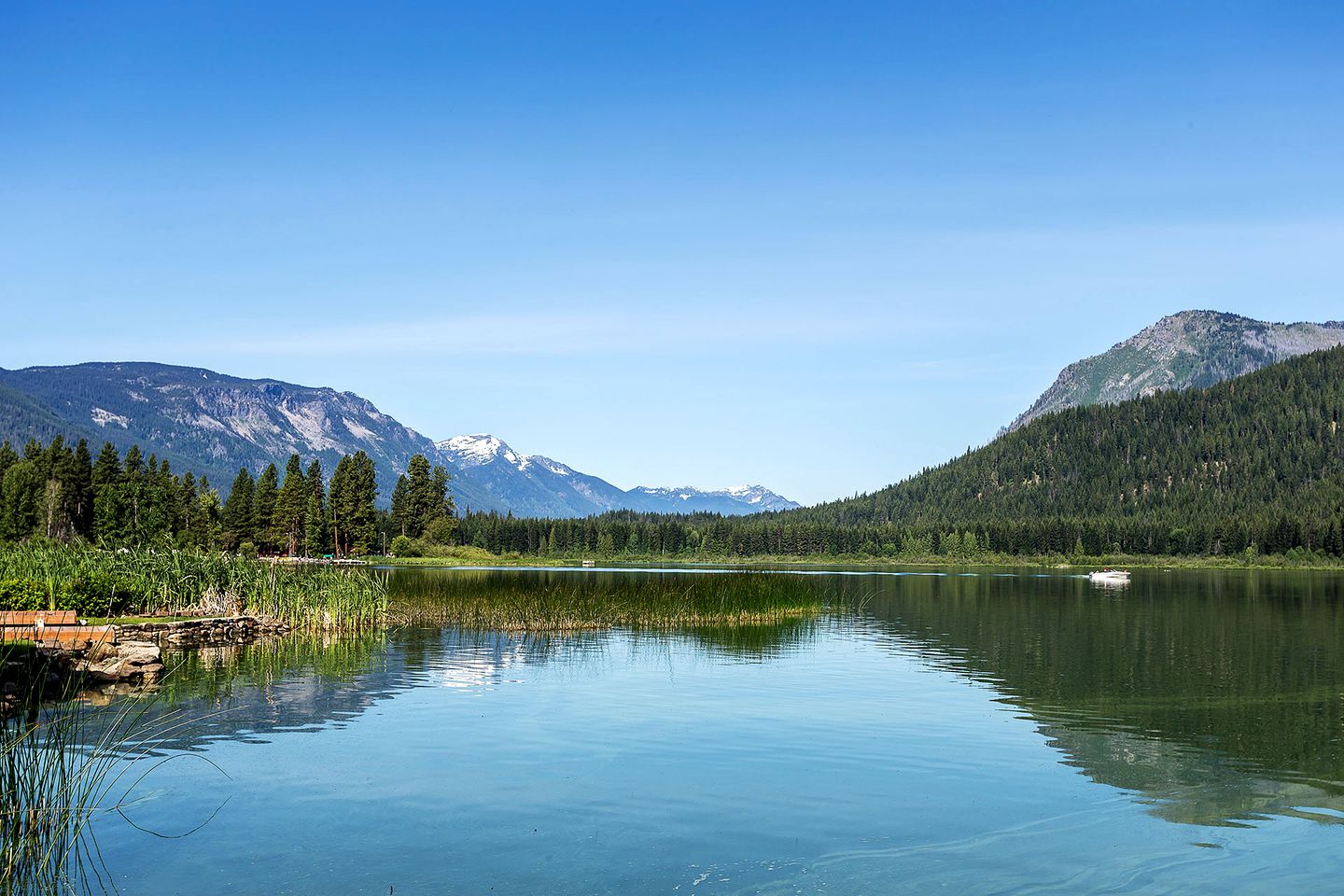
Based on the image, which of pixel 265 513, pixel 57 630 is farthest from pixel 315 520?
pixel 57 630

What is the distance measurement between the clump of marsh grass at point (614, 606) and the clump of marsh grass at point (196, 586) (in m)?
3.84

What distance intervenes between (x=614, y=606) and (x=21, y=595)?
2704 cm

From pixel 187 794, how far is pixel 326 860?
15.4 ft

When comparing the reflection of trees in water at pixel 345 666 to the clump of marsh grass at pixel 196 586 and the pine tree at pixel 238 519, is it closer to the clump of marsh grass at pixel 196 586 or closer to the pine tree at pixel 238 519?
the clump of marsh grass at pixel 196 586

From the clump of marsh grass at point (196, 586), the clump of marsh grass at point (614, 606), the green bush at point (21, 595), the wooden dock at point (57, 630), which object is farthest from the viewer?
the clump of marsh grass at point (614, 606)

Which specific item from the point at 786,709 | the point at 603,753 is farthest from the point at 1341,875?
the point at 786,709

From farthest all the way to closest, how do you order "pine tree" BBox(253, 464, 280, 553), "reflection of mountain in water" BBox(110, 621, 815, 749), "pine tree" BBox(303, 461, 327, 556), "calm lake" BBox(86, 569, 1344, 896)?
"pine tree" BBox(303, 461, 327, 556)
"pine tree" BBox(253, 464, 280, 553)
"reflection of mountain in water" BBox(110, 621, 815, 749)
"calm lake" BBox(86, 569, 1344, 896)

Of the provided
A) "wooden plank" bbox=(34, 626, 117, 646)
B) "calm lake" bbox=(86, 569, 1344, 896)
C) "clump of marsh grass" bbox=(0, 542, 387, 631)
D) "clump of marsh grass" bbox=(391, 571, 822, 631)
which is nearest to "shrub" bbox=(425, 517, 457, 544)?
"clump of marsh grass" bbox=(391, 571, 822, 631)

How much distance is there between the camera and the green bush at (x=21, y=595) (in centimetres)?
3469

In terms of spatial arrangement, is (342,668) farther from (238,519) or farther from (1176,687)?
(238,519)

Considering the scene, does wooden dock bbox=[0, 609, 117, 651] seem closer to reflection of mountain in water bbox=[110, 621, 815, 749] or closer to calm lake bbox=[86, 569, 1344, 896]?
reflection of mountain in water bbox=[110, 621, 815, 749]

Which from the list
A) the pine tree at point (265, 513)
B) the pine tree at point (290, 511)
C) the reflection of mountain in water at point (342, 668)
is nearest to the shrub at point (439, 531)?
the pine tree at point (290, 511)

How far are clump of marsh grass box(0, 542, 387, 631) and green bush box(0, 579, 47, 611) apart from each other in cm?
154

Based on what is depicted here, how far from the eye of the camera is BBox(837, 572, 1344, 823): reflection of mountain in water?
20.2 metres
